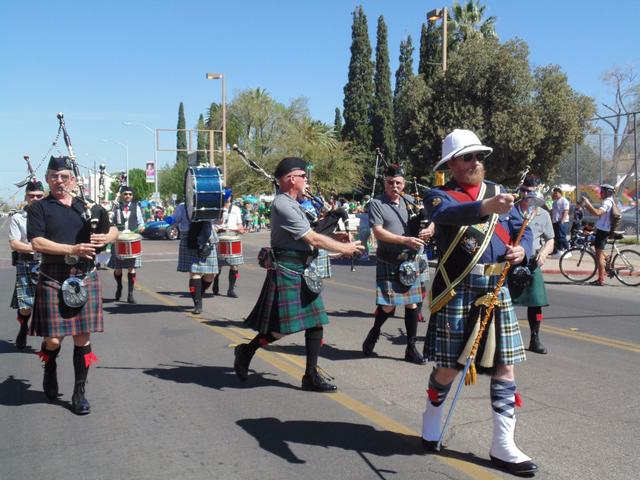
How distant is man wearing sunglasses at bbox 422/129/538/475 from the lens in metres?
4.14

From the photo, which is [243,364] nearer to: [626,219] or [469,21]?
[626,219]

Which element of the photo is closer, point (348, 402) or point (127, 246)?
point (348, 402)

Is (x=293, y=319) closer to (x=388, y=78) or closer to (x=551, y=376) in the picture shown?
(x=551, y=376)

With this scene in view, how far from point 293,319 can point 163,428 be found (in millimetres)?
1347

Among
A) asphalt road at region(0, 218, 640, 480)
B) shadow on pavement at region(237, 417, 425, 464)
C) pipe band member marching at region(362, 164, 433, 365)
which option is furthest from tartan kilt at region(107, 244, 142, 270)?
shadow on pavement at region(237, 417, 425, 464)

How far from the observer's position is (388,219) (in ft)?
23.3

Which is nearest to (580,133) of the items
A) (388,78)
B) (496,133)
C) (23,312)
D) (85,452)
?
(496,133)

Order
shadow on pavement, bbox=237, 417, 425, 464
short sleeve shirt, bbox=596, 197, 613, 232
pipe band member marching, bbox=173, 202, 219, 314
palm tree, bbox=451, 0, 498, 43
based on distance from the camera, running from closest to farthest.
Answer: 1. shadow on pavement, bbox=237, 417, 425, 464
2. pipe band member marching, bbox=173, 202, 219, 314
3. short sleeve shirt, bbox=596, 197, 613, 232
4. palm tree, bbox=451, 0, 498, 43

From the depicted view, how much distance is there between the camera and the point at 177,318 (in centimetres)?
1028

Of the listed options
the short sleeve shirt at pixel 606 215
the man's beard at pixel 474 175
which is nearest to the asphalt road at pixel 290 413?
the man's beard at pixel 474 175

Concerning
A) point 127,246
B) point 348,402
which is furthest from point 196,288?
point 348,402

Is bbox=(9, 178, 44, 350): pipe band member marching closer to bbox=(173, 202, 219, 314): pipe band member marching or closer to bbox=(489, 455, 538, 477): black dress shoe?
bbox=(173, 202, 219, 314): pipe band member marching

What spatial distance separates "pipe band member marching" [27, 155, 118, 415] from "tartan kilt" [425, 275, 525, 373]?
2.72 metres

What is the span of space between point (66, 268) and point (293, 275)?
5.87 feet
